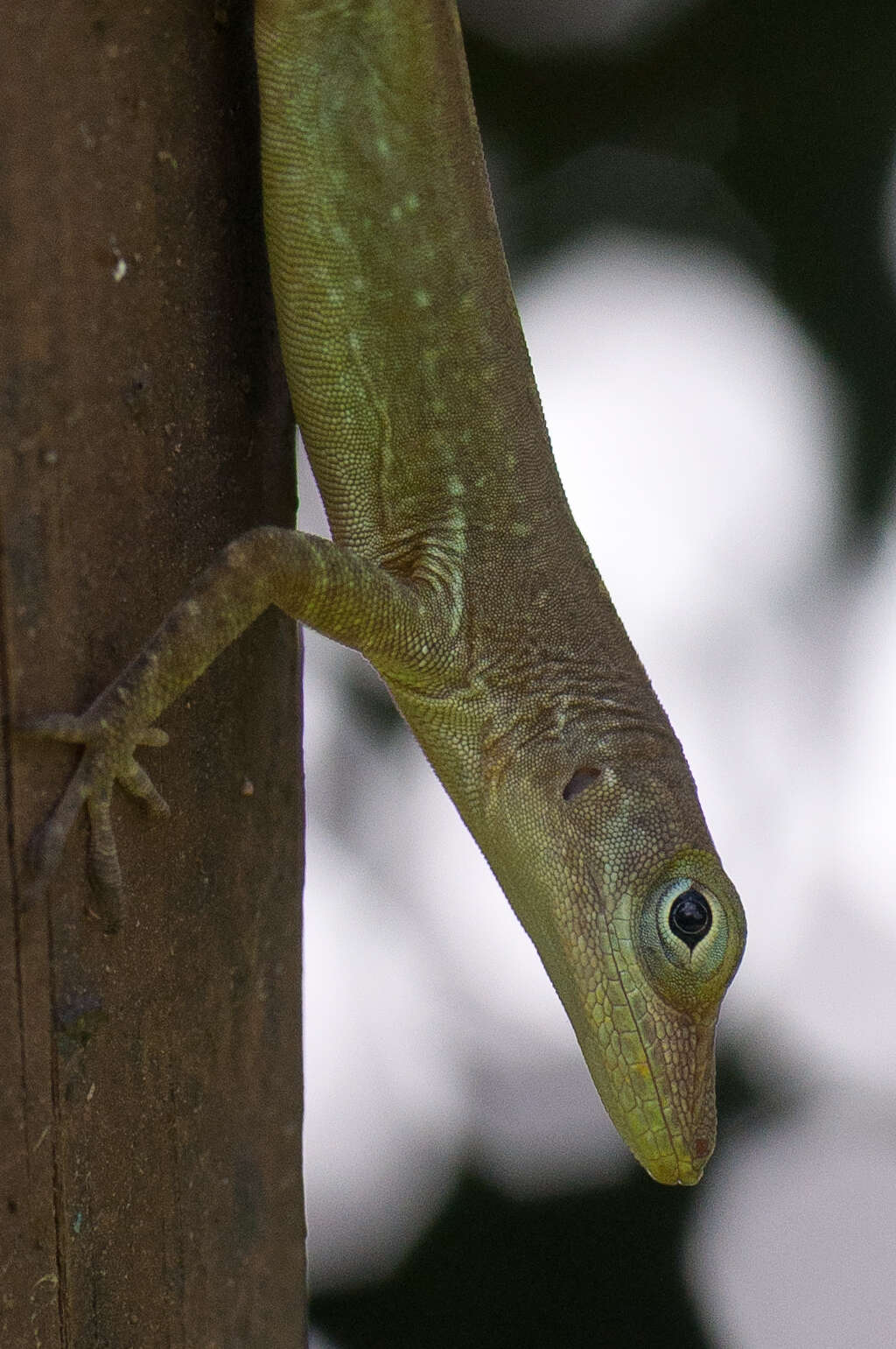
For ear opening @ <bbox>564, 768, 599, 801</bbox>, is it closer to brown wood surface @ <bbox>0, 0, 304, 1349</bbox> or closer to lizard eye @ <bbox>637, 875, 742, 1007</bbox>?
lizard eye @ <bbox>637, 875, 742, 1007</bbox>

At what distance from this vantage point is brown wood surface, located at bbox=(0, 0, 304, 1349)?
5.38 ft

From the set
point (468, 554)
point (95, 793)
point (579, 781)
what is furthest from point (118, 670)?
point (579, 781)

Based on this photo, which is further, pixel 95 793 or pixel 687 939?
pixel 687 939

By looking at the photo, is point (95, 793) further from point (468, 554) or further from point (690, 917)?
point (690, 917)

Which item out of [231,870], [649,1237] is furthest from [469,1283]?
[231,870]

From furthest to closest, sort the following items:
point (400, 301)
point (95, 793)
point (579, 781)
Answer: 1. point (579, 781)
2. point (400, 301)
3. point (95, 793)

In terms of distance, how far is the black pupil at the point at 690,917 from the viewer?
245 centimetres

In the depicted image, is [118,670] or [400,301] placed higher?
[400,301]

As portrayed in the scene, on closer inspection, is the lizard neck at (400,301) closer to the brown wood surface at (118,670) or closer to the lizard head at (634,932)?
the brown wood surface at (118,670)

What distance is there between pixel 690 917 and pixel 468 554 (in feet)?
2.36

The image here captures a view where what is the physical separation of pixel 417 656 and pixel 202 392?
Answer: 664mm

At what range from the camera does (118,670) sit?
71.4 inches

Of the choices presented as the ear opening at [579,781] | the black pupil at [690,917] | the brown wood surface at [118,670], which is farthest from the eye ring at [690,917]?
the brown wood surface at [118,670]

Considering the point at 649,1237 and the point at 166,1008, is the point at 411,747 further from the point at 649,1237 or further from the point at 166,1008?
Answer: the point at 166,1008
